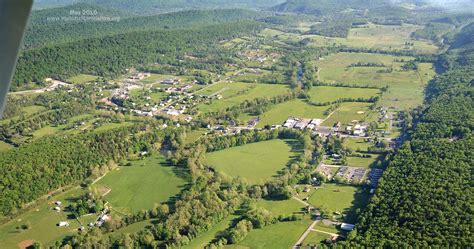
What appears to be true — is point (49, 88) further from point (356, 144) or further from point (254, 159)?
point (356, 144)

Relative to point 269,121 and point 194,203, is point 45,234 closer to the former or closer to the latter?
point 194,203

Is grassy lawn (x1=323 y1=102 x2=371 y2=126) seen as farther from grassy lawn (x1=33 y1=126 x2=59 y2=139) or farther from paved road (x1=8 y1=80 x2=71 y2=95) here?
paved road (x1=8 y1=80 x2=71 y2=95)

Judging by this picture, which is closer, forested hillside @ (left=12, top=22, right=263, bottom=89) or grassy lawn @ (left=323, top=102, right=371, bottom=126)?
grassy lawn @ (left=323, top=102, right=371, bottom=126)

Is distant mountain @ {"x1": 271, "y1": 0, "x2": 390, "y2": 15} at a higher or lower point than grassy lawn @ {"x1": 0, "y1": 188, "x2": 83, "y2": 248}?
higher

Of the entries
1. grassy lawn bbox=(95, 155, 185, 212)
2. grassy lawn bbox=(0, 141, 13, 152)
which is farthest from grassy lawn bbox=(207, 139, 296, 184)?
grassy lawn bbox=(0, 141, 13, 152)

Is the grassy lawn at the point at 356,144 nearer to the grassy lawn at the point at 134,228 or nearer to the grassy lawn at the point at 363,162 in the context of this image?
the grassy lawn at the point at 363,162

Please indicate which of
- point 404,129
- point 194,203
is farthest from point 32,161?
point 404,129

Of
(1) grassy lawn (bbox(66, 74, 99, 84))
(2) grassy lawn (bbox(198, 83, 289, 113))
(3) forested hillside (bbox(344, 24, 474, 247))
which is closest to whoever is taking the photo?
(3) forested hillside (bbox(344, 24, 474, 247))
